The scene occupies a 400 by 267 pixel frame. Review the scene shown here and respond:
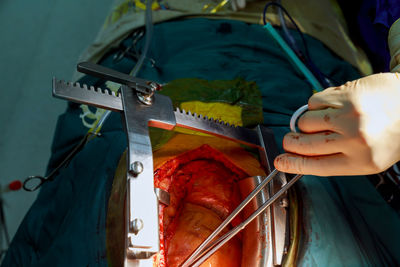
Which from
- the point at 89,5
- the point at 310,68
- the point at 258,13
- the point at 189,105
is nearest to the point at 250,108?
the point at 189,105

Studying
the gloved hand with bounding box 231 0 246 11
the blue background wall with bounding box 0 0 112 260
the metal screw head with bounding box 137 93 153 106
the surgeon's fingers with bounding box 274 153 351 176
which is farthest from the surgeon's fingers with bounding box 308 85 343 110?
the blue background wall with bounding box 0 0 112 260

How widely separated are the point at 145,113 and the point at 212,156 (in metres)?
0.28

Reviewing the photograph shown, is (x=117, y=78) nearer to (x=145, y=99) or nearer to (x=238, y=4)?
(x=145, y=99)

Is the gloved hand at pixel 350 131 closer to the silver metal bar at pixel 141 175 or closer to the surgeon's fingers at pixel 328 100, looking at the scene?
the surgeon's fingers at pixel 328 100

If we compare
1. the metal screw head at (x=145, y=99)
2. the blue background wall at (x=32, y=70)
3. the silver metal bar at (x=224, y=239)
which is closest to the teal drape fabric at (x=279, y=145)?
the silver metal bar at (x=224, y=239)

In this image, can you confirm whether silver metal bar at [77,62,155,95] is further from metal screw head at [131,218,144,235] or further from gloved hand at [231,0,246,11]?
gloved hand at [231,0,246,11]

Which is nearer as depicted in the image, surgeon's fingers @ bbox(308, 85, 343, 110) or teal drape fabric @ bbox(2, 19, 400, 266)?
surgeon's fingers @ bbox(308, 85, 343, 110)

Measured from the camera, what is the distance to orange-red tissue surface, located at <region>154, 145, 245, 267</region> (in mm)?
955

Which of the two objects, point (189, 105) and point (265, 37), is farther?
point (265, 37)

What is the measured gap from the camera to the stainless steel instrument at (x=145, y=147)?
0.75m

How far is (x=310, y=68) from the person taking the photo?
4.98 ft

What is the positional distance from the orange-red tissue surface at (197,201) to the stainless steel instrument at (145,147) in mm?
91

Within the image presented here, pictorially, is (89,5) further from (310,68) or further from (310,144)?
(310,144)

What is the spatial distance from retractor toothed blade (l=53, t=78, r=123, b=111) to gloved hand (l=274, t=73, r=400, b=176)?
39 centimetres
